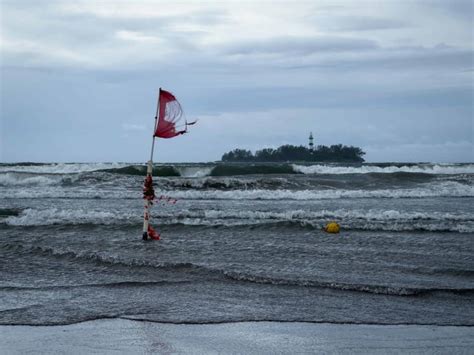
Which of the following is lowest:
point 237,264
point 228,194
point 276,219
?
point 237,264

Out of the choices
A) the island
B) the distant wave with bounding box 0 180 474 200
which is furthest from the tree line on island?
the distant wave with bounding box 0 180 474 200

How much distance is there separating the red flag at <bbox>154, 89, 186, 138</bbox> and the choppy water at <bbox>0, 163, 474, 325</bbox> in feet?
6.75

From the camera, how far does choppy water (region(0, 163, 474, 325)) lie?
7039 mm

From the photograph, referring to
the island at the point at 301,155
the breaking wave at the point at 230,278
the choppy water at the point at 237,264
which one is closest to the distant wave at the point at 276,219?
the choppy water at the point at 237,264

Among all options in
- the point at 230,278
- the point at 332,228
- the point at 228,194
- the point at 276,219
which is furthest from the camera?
the point at 228,194

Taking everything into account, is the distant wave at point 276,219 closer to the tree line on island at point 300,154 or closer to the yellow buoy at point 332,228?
the yellow buoy at point 332,228

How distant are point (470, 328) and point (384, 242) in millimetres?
5768

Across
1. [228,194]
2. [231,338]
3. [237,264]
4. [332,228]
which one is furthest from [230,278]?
[228,194]

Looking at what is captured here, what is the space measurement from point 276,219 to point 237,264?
6029 millimetres

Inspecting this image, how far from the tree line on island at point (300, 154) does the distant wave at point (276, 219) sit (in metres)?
61.3

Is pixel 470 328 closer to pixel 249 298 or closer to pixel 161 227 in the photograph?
pixel 249 298

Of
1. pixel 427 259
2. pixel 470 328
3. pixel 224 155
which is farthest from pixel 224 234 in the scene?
pixel 224 155

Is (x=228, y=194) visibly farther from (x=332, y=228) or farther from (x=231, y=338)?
(x=231, y=338)

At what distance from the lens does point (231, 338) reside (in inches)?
235
